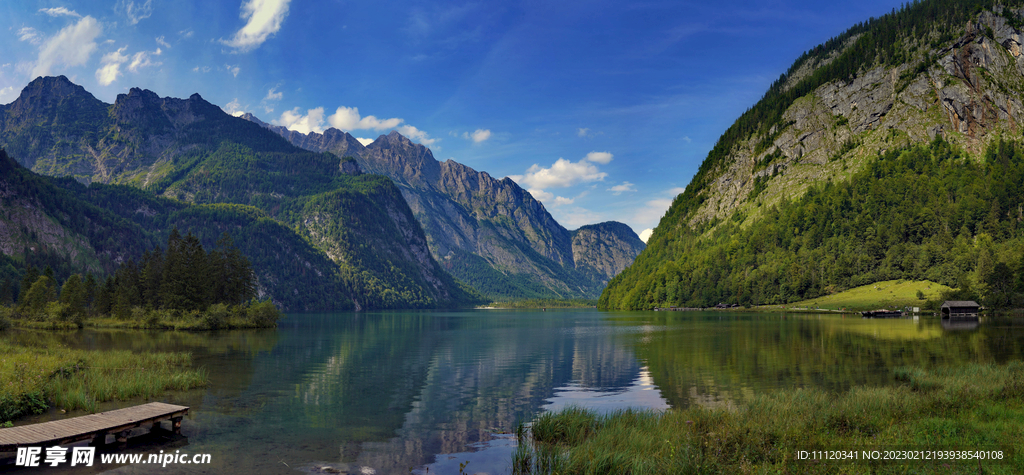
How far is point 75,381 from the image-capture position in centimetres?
3225

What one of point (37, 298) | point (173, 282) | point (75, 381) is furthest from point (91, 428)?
point (37, 298)

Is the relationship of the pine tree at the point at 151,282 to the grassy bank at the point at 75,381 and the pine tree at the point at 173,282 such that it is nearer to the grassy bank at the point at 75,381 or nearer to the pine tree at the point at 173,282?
the pine tree at the point at 173,282

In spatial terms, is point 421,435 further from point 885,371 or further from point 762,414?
point 885,371

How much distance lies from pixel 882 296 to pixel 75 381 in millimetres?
186309

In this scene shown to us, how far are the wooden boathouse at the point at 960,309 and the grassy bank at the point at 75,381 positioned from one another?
483 ft

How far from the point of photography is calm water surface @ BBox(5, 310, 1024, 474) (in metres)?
22.7

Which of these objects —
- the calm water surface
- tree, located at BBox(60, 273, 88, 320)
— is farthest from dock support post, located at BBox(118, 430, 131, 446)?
tree, located at BBox(60, 273, 88, 320)

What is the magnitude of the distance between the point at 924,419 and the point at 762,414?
5914 mm

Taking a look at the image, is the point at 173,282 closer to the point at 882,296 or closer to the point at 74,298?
the point at 74,298

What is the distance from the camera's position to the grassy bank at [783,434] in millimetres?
16266

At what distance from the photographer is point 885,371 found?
1682 inches

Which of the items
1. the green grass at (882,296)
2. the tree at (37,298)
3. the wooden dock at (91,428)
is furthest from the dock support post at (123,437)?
the green grass at (882,296)

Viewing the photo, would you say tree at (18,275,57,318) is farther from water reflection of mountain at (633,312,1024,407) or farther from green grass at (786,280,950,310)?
green grass at (786,280,950,310)

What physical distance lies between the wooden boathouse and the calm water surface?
60915 mm
